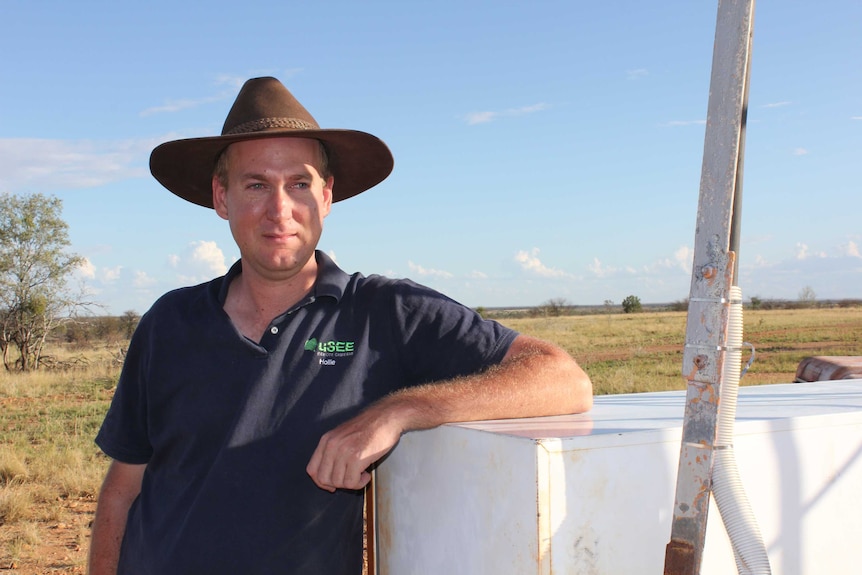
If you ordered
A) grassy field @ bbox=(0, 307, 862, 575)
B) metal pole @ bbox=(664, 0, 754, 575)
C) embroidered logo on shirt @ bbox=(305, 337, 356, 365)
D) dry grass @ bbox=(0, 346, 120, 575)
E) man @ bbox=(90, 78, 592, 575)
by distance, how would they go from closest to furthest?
metal pole @ bbox=(664, 0, 754, 575) < man @ bbox=(90, 78, 592, 575) < embroidered logo on shirt @ bbox=(305, 337, 356, 365) < dry grass @ bbox=(0, 346, 120, 575) < grassy field @ bbox=(0, 307, 862, 575)

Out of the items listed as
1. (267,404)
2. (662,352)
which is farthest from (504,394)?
(662,352)

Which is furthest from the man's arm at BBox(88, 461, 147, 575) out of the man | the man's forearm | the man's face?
the man's forearm

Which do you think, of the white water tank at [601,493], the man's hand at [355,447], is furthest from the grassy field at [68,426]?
the white water tank at [601,493]

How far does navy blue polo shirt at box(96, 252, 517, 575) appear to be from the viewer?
2238mm

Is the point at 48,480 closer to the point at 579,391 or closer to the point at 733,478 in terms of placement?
the point at 579,391

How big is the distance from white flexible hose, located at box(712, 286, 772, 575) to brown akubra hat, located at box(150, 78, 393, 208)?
60.3 inches

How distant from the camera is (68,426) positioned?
1137 centimetres

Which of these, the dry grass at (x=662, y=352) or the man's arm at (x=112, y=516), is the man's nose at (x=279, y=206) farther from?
the dry grass at (x=662, y=352)

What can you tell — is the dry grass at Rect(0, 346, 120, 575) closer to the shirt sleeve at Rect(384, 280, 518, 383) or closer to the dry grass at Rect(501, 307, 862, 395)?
the shirt sleeve at Rect(384, 280, 518, 383)

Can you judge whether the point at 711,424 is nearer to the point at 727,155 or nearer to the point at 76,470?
the point at 727,155

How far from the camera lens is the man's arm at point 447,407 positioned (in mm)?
1933

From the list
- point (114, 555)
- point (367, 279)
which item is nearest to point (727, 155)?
point (367, 279)

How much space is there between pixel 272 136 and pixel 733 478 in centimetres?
171

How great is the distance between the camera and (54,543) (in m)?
6.38
